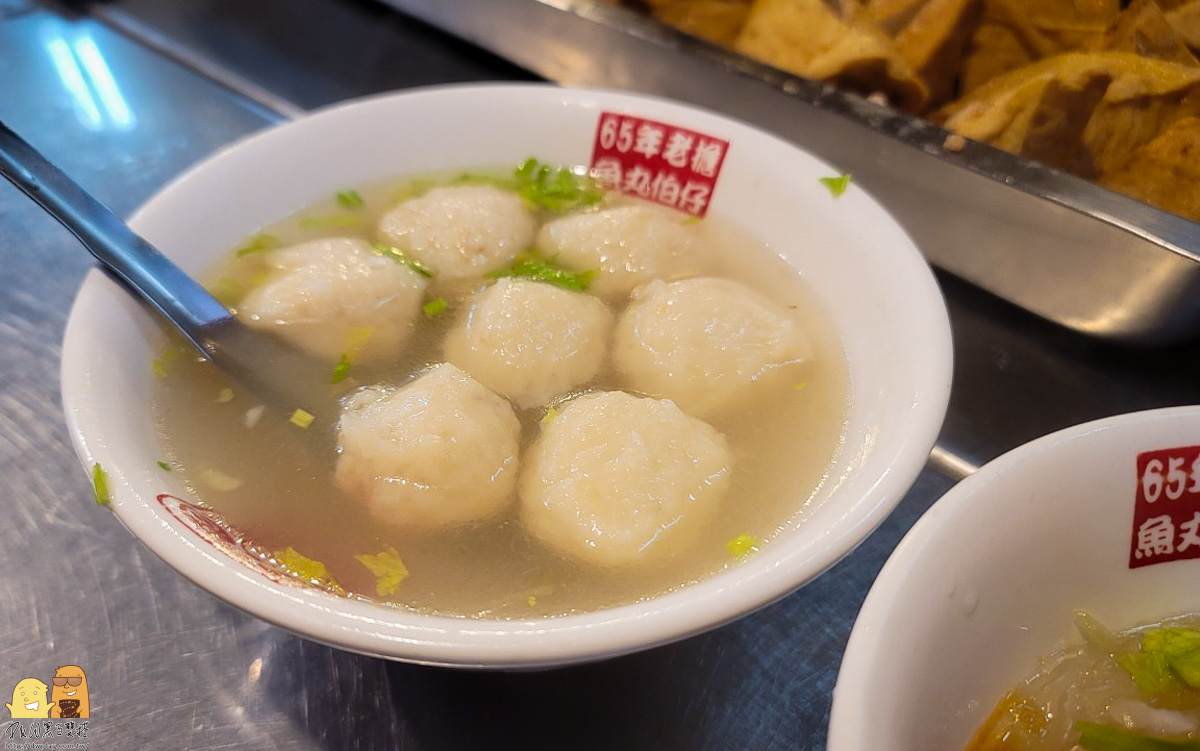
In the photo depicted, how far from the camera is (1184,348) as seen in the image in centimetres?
153

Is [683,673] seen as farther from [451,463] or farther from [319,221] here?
[319,221]

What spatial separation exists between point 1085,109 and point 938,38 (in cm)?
36

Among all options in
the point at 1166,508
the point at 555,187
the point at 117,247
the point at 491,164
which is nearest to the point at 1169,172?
the point at 1166,508

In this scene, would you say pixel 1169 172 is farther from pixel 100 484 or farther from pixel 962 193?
pixel 100 484

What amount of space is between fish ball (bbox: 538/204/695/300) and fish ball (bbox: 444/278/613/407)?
0.42ft

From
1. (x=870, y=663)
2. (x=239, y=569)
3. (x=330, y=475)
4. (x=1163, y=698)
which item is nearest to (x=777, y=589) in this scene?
(x=870, y=663)

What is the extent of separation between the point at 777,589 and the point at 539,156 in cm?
112

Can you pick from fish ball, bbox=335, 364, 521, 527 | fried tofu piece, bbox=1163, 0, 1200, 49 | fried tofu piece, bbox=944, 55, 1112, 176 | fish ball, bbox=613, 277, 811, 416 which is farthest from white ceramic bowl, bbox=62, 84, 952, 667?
fried tofu piece, bbox=1163, 0, 1200, 49

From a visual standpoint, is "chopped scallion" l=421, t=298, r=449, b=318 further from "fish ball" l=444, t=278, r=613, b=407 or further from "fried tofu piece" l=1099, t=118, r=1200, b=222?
"fried tofu piece" l=1099, t=118, r=1200, b=222

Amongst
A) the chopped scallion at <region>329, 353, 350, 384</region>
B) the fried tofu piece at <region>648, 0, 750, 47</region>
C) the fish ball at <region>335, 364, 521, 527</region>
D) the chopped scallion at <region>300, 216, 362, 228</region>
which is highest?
the fried tofu piece at <region>648, 0, 750, 47</region>

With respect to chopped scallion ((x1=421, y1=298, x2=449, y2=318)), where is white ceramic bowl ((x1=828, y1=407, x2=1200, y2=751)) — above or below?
above

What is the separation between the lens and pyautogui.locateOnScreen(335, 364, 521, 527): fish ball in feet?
3.65

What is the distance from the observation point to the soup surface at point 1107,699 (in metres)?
0.85

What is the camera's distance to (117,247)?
1184mm
